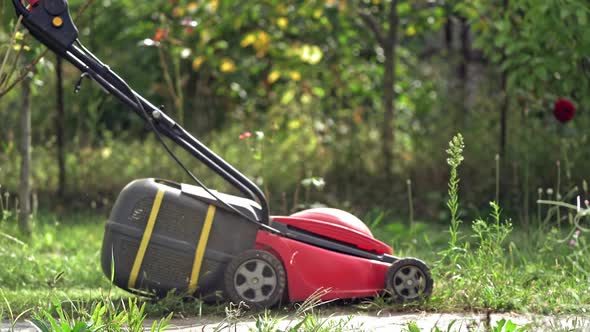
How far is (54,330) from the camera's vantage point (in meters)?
3.63

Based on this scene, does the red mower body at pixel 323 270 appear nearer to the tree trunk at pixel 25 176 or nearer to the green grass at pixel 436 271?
the green grass at pixel 436 271

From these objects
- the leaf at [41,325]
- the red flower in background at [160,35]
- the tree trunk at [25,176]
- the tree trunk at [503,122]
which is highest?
the red flower in background at [160,35]

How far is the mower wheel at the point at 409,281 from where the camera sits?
468 centimetres

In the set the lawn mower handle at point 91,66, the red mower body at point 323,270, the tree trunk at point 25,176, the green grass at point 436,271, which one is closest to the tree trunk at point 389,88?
the green grass at point 436,271

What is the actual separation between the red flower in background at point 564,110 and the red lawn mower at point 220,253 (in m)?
2.82

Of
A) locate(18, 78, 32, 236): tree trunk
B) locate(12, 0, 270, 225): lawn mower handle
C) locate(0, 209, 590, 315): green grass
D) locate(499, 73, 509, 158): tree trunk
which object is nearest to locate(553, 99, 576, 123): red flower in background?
locate(499, 73, 509, 158): tree trunk

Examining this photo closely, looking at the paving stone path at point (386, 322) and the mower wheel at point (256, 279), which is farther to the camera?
the mower wheel at point (256, 279)

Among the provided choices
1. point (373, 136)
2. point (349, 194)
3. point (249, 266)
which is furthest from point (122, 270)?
point (373, 136)

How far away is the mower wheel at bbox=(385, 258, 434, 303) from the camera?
4680 millimetres

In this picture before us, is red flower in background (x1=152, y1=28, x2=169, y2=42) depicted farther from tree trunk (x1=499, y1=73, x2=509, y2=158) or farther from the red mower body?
the red mower body

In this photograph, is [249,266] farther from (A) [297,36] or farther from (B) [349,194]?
(A) [297,36]

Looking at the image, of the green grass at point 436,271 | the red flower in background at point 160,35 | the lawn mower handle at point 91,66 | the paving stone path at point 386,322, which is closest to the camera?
the paving stone path at point 386,322

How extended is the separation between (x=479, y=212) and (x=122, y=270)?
3770 mm

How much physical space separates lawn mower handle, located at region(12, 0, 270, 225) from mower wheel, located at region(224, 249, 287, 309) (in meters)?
0.21
